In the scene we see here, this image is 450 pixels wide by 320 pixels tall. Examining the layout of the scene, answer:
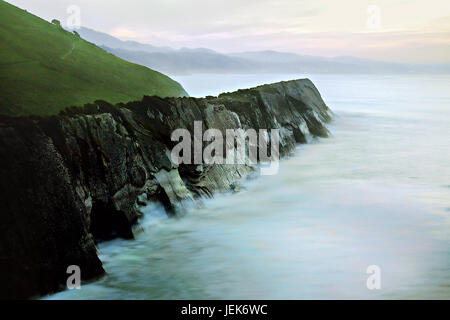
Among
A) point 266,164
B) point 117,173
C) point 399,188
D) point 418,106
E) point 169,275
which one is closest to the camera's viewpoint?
point 169,275

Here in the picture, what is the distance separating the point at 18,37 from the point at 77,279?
5.82 m

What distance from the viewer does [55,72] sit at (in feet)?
29.8

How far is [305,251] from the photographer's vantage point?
7.99m

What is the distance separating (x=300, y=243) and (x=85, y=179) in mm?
4012

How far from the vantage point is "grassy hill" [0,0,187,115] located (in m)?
7.88

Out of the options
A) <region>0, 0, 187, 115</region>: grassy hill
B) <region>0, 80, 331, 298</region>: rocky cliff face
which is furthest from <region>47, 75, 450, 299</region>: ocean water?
<region>0, 0, 187, 115</region>: grassy hill

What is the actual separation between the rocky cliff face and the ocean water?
394mm

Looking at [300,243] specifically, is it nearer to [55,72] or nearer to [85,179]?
[85,179]

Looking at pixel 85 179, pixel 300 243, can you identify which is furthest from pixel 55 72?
pixel 300 243

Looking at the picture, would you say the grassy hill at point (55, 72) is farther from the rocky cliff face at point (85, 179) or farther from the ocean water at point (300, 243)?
the ocean water at point (300, 243)

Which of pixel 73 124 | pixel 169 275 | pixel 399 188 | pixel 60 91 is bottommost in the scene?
pixel 169 275

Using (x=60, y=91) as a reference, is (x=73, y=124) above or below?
below

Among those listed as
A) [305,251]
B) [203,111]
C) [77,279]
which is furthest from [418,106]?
[77,279]

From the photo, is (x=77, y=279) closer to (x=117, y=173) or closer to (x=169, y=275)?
(x=169, y=275)
